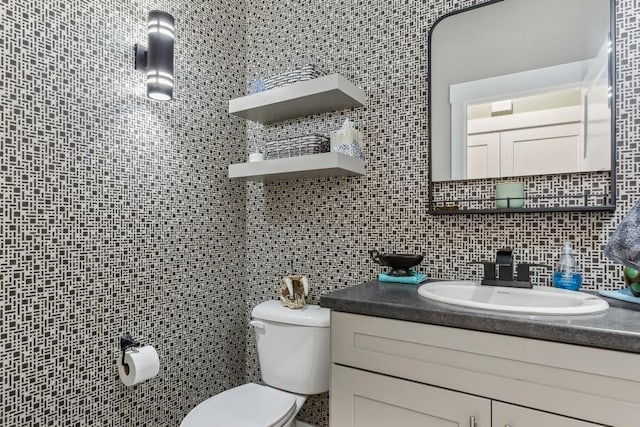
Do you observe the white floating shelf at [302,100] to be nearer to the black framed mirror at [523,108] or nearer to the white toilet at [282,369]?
the black framed mirror at [523,108]

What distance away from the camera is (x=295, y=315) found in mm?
1711

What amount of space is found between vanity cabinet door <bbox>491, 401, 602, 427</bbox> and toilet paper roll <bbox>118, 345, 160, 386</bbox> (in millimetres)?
1258

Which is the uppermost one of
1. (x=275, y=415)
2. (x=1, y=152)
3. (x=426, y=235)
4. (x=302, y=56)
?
(x=302, y=56)

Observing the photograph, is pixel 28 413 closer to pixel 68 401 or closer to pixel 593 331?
pixel 68 401

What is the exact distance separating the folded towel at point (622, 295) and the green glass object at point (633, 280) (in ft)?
0.06

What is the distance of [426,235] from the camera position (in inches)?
66.8

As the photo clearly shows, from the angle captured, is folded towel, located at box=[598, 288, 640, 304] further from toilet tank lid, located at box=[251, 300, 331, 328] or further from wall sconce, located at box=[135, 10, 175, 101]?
wall sconce, located at box=[135, 10, 175, 101]

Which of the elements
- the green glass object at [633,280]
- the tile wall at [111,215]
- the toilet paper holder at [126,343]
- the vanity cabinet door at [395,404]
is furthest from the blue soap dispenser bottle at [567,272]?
the toilet paper holder at [126,343]

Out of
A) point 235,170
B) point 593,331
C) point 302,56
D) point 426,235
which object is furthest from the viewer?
point 302,56

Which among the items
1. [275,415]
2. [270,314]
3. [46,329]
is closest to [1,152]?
[46,329]

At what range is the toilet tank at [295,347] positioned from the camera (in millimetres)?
1670

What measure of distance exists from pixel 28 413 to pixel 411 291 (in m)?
1.40

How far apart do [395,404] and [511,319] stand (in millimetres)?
453

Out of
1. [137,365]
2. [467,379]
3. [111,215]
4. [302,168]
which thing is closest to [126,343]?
[137,365]
